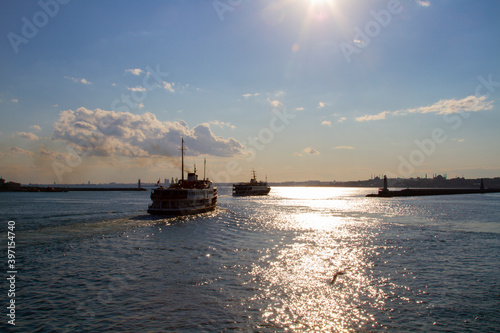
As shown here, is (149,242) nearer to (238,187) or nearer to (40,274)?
(40,274)

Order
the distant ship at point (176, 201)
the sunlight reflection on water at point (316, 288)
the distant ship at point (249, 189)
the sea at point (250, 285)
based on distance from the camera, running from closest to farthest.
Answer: the sea at point (250, 285), the sunlight reflection on water at point (316, 288), the distant ship at point (176, 201), the distant ship at point (249, 189)

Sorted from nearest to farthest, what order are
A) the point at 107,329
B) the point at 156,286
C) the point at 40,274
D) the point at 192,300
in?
the point at 107,329 < the point at 192,300 < the point at 156,286 < the point at 40,274

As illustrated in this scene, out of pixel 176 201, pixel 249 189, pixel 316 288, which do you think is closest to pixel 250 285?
pixel 316 288

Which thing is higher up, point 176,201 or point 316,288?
point 176,201

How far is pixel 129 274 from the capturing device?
21.7 meters

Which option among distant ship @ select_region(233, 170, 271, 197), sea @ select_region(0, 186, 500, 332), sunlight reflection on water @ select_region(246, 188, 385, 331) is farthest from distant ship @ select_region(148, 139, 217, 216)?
distant ship @ select_region(233, 170, 271, 197)

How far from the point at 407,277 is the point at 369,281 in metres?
3.03

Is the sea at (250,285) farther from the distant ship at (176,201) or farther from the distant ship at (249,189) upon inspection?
the distant ship at (249,189)

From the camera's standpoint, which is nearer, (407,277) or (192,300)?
(192,300)

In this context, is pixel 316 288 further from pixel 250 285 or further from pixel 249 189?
pixel 249 189

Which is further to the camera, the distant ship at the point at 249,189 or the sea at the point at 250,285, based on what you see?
the distant ship at the point at 249,189

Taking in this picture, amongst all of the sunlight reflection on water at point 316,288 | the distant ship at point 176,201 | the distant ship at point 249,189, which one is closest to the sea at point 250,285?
the sunlight reflection on water at point 316,288

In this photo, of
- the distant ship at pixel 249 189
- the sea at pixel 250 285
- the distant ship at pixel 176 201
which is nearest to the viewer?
the sea at pixel 250 285

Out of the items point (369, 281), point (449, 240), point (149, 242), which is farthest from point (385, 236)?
point (149, 242)
